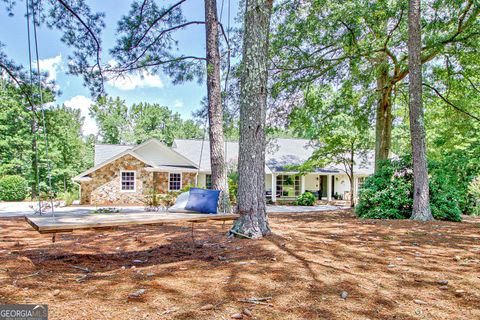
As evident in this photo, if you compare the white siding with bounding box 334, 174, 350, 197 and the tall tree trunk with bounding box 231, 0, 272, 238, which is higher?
the tall tree trunk with bounding box 231, 0, 272, 238

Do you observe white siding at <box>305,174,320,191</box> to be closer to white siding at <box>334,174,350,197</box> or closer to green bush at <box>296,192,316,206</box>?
white siding at <box>334,174,350,197</box>

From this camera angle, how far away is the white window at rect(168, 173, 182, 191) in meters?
17.8

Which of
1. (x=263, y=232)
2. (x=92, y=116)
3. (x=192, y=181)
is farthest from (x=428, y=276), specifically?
(x=92, y=116)

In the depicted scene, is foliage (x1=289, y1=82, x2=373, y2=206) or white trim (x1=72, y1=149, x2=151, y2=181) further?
white trim (x1=72, y1=149, x2=151, y2=181)

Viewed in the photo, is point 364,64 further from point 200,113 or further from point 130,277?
point 130,277

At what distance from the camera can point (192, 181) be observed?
60.3 ft

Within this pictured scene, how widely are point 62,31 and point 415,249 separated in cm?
→ 708

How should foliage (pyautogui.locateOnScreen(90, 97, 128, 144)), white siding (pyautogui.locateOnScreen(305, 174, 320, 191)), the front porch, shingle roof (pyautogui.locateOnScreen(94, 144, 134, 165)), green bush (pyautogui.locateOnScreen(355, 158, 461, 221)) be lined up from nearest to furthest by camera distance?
green bush (pyautogui.locateOnScreen(355, 158, 461, 221)) → shingle roof (pyautogui.locateOnScreen(94, 144, 134, 165)) → the front porch → white siding (pyautogui.locateOnScreen(305, 174, 320, 191)) → foliage (pyautogui.locateOnScreen(90, 97, 128, 144))

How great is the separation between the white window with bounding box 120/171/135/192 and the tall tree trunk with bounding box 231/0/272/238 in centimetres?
1350

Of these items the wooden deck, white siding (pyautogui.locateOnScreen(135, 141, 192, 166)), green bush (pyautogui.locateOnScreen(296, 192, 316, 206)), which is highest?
white siding (pyautogui.locateOnScreen(135, 141, 192, 166))

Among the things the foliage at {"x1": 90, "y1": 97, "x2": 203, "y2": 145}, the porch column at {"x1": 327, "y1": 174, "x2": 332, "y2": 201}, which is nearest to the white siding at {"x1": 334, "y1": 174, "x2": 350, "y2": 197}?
the porch column at {"x1": 327, "y1": 174, "x2": 332, "y2": 201}

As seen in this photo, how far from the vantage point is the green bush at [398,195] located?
776cm

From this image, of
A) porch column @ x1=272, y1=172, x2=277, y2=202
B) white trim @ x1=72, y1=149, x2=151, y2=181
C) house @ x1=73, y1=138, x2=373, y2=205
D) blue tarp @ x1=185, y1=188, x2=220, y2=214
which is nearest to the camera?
blue tarp @ x1=185, y1=188, x2=220, y2=214

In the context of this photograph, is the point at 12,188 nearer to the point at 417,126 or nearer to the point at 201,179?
the point at 201,179
